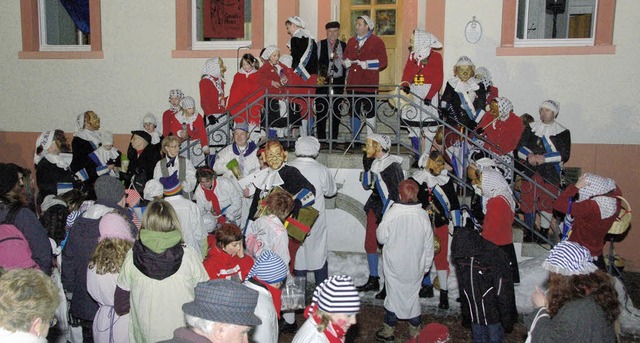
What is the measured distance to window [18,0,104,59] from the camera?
39.7 ft

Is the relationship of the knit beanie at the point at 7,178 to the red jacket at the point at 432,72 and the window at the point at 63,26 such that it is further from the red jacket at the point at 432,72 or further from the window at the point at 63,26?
the window at the point at 63,26

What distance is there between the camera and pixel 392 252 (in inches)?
254

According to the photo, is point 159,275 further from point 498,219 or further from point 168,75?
point 168,75

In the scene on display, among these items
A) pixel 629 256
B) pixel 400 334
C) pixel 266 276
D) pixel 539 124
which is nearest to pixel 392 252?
pixel 400 334

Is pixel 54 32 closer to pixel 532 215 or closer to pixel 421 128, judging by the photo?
pixel 421 128

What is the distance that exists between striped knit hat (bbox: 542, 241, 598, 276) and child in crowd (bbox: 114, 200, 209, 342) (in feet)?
7.44

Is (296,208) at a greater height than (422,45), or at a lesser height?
lesser

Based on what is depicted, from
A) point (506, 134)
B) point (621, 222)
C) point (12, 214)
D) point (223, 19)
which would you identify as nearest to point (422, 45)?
point (506, 134)

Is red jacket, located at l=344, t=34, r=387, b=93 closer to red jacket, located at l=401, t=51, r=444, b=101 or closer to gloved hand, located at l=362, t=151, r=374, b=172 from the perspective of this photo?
red jacket, located at l=401, t=51, r=444, b=101

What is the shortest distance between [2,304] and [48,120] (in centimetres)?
996

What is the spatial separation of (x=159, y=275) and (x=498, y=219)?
381cm

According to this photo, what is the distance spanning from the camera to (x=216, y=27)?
469 inches

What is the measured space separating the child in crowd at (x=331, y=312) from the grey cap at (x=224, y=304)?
1.83 ft

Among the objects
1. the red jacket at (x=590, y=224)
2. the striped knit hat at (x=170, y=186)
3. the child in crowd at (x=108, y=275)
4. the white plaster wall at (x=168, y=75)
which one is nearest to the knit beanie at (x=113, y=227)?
the child in crowd at (x=108, y=275)
